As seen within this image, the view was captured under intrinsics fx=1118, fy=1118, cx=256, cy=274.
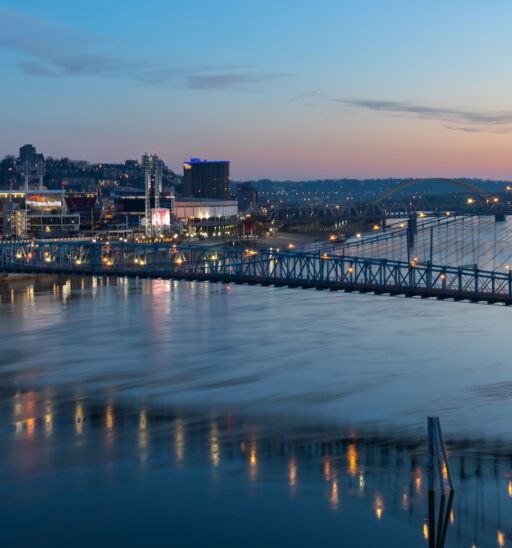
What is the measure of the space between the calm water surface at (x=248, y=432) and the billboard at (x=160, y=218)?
51.1m

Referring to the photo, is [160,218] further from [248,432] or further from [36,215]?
[248,432]

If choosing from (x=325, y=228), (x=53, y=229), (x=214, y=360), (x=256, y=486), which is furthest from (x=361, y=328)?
(x=325, y=228)

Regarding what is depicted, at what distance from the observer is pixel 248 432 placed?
19156 millimetres

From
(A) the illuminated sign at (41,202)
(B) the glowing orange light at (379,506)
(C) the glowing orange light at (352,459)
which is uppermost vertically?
(A) the illuminated sign at (41,202)

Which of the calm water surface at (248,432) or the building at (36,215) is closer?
the calm water surface at (248,432)

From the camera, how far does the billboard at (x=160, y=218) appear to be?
8519cm

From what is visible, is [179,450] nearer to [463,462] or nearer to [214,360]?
[463,462]

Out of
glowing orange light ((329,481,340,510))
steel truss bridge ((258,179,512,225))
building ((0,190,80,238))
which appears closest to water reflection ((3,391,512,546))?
glowing orange light ((329,481,340,510))

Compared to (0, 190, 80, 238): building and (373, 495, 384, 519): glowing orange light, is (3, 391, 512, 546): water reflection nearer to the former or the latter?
(373, 495, 384, 519): glowing orange light

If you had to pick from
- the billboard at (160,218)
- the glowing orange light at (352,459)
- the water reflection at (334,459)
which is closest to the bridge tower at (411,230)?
the water reflection at (334,459)

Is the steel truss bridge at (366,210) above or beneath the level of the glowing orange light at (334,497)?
above

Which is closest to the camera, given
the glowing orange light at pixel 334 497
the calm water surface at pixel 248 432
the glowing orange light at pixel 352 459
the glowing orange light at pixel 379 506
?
the calm water surface at pixel 248 432

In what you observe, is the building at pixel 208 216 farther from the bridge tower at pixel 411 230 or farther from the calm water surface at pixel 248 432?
the calm water surface at pixel 248 432

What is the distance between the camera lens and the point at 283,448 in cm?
1819
